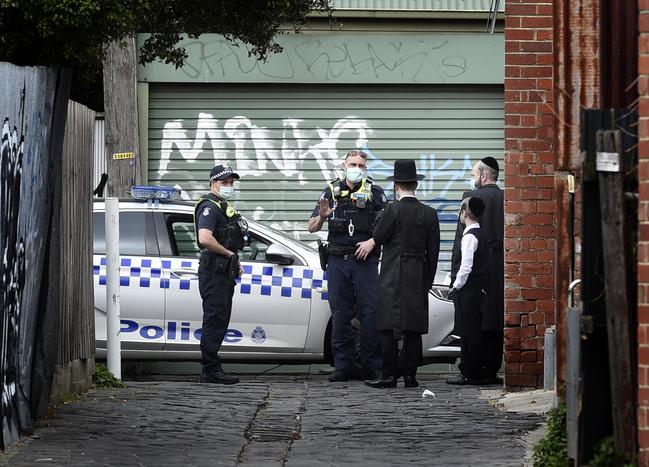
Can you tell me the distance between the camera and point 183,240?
41.6 ft

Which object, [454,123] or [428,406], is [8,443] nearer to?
[428,406]

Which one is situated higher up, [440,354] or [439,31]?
[439,31]

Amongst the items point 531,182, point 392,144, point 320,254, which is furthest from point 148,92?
point 531,182

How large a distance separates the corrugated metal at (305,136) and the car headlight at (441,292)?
13.5ft

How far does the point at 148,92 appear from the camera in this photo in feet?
54.6

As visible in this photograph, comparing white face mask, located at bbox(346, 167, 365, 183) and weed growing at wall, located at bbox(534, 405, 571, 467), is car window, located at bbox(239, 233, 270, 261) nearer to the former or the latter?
white face mask, located at bbox(346, 167, 365, 183)

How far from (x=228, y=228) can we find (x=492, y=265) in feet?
7.31

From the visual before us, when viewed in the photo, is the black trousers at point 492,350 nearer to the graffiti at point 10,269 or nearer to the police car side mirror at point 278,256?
the police car side mirror at point 278,256

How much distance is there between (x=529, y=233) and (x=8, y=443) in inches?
178

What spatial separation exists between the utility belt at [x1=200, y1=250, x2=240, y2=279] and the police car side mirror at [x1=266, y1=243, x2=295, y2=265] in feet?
2.99

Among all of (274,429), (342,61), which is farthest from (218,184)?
(342,61)

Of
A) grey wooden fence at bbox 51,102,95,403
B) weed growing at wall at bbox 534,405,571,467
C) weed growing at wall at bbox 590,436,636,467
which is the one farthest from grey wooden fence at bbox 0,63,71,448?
weed growing at wall at bbox 590,436,636,467

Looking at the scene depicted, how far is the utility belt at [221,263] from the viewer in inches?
448

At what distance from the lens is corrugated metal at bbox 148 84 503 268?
54.9 ft
